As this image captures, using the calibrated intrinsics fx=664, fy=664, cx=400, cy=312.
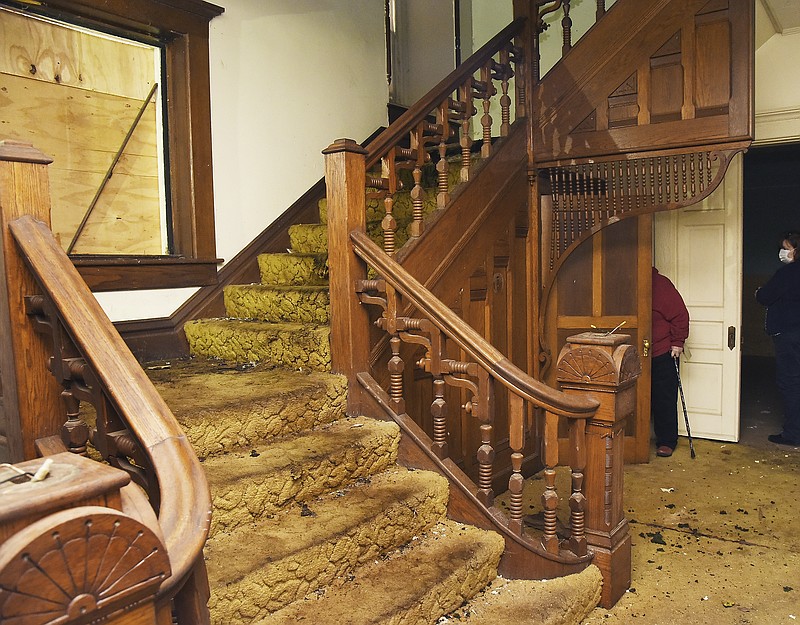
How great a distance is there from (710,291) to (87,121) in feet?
14.4

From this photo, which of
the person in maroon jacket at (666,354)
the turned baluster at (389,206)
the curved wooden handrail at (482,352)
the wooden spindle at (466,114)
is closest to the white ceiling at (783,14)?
the person in maroon jacket at (666,354)

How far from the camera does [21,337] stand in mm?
1911

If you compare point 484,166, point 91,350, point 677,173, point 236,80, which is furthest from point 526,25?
point 91,350

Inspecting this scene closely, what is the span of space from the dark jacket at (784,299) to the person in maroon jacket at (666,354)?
2.82 ft

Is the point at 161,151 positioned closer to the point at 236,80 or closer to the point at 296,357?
the point at 236,80

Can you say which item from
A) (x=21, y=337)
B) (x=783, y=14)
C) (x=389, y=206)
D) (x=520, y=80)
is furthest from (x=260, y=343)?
(x=783, y=14)

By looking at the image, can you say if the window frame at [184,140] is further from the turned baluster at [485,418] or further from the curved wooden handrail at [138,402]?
the turned baluster at [485,418]

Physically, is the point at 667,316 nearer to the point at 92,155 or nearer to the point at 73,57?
the point at 92,155

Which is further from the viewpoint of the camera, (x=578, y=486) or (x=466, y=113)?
(x=466, y=113)

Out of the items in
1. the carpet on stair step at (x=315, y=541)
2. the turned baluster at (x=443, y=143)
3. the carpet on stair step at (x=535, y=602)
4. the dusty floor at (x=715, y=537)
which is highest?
the turned baluster at (x=443, y=143)

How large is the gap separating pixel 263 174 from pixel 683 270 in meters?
3.29

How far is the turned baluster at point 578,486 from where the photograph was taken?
262 cm

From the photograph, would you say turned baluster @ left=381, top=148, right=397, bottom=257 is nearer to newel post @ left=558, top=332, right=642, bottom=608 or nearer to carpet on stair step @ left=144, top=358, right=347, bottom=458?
carpet on stair step @ left=144, top=358, right=347, bottom=458

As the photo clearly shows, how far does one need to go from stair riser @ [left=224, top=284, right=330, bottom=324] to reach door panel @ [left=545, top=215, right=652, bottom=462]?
1.76m
